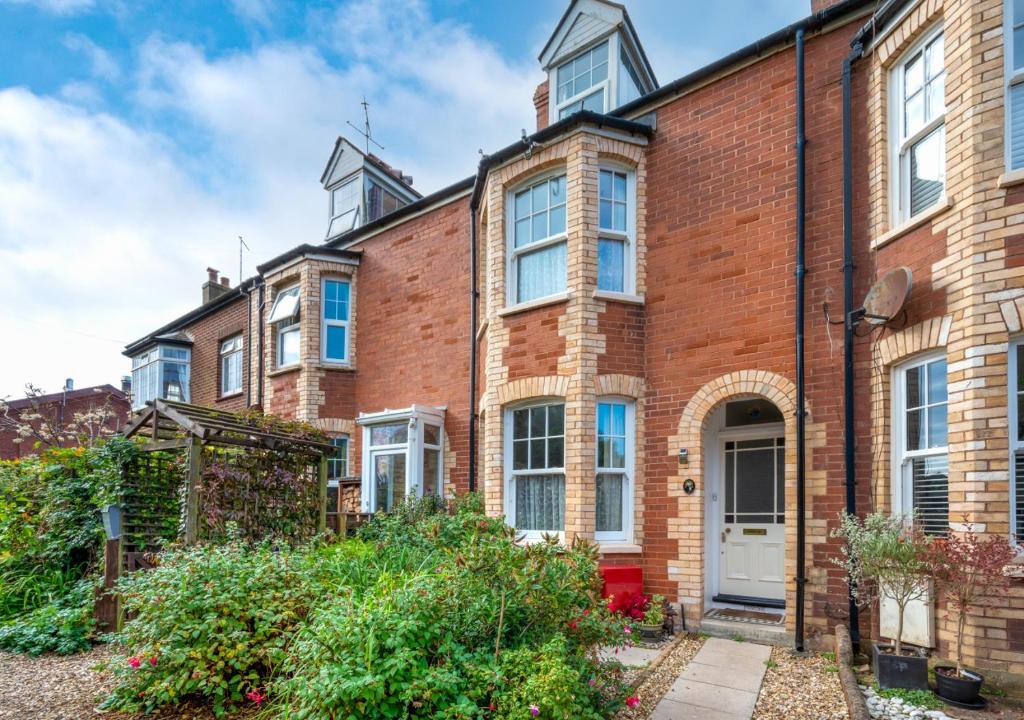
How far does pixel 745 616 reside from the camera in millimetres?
7277

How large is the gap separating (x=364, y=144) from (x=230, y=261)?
24.0ft

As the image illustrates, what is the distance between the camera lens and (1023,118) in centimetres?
525

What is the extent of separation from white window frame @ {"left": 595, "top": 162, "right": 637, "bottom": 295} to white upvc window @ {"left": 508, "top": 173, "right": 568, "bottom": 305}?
1.81 ft

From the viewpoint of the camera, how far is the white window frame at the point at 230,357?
16.2m

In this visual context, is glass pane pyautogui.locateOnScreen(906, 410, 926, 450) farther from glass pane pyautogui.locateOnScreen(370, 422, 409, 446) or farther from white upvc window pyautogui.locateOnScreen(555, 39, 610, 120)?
glass pane pyautogui.locateOnScreen(370, 422, 409, 446)

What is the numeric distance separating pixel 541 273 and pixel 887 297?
4.33m

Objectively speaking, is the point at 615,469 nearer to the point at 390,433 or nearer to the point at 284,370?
the point at 390,433

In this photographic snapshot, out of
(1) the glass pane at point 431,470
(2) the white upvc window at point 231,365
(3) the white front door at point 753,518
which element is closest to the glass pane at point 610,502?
(3) the white front door at point 753,518

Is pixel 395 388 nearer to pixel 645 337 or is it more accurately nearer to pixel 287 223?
pixel 645 337

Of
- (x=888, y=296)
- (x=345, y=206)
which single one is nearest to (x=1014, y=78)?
(x=888, y=296)

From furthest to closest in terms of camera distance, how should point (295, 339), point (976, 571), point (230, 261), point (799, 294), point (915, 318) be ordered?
point (230, 261) < point (295, 339) < point (799, 294) < point (915, 318) < point (976, 571)

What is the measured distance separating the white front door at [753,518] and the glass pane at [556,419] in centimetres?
220

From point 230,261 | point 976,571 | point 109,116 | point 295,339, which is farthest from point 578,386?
point 230,261

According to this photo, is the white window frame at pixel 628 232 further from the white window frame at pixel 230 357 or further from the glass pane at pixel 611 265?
the white window frame at pixel 230 357
